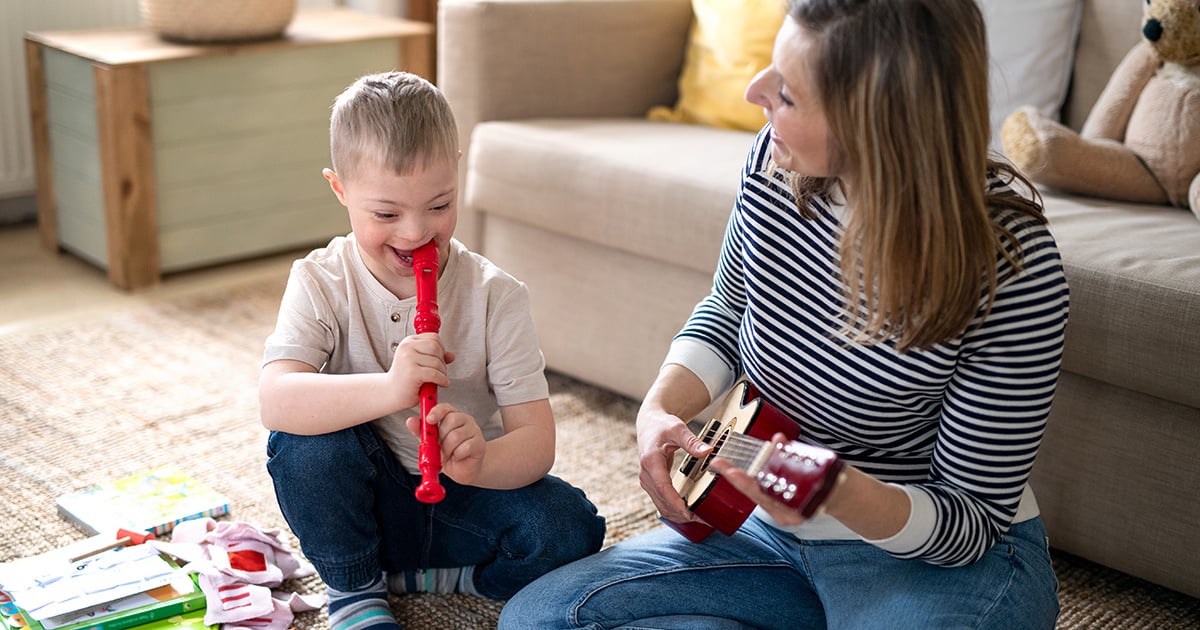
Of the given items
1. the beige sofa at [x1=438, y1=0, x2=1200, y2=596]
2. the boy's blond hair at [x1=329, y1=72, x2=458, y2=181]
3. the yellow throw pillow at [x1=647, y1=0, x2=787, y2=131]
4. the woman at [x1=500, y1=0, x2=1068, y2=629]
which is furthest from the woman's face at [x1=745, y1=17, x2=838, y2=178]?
the yellow throw pillow at [x1=647, y1=0, x2=787, y2=131]

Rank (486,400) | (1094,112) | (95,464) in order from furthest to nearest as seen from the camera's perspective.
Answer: (1094,112) < (95,464) < (486,400)

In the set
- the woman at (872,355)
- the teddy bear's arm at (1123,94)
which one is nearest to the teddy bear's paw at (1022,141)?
the teddy bear's arm at (1123,94)

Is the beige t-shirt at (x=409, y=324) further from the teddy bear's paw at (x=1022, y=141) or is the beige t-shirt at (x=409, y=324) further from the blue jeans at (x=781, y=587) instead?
the teddy bear's paw at (x=1022, y=141)

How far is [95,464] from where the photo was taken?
1770mm

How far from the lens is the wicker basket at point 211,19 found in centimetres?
254

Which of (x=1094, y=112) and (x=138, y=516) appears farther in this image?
(x=1094, y=112)

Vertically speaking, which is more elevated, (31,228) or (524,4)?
(524,4)

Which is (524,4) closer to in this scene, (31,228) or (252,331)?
(252,331)

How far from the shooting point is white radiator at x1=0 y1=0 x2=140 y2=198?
273 cm

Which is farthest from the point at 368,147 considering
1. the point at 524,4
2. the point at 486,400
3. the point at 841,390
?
the point at 524,4

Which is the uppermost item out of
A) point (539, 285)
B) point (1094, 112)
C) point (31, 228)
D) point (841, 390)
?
point (1094, 112)

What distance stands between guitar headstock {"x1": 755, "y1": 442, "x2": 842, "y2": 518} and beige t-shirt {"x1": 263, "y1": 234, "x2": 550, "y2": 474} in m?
0.42

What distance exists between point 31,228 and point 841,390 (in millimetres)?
2381

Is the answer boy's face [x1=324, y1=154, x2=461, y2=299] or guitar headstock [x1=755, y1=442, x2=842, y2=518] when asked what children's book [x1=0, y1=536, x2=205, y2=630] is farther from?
guitar headstock [x1=755, y1=442, x2=842, y2=518]
